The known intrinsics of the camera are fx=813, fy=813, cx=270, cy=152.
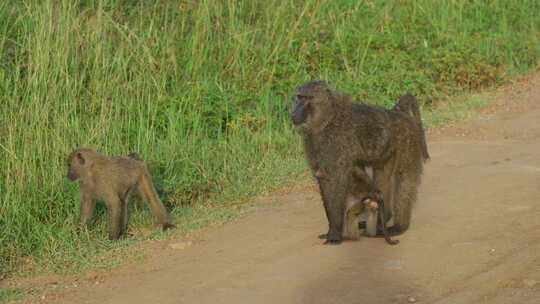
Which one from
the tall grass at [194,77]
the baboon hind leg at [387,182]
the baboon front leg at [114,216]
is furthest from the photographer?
the tall grass at [194,77]

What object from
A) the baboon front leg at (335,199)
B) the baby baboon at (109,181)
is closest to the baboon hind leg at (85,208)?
the baby baboon at (109,181)

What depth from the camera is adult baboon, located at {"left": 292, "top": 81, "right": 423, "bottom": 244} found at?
5.27 m

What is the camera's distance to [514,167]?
6.38 m

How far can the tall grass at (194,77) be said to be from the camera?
22.5ft

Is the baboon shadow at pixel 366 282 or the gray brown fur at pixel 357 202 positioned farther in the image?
the gray brown fur at pixel 357 202

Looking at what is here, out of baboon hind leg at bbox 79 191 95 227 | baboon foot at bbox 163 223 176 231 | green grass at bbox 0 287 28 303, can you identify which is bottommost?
green grass at bbox 0 287 28 303

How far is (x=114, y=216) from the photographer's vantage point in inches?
254

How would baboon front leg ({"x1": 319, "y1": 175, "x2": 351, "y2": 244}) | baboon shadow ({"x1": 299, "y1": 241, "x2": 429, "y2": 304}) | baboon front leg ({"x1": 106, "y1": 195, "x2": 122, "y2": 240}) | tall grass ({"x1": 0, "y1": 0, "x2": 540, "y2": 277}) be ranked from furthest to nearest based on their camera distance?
tall grass ({"x1": 0, "y1": 0, "x2": 540, "y2": 277})
baboon front leg ({"x1": 106, "y1": 195, "x2": 122, "y2": 240})
baboon front leg ({"x1": 319, "y1": 175, "x2": 351, "y2": 244})
baboon shadow ({"x1": 299, "y1": 241, "x2": 429, "y2": 304})

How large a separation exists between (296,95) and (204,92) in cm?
309

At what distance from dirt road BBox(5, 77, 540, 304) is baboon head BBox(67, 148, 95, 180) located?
3.49ft

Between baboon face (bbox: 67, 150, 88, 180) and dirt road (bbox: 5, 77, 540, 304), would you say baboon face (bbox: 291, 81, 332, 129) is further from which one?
baboon face (bbox: 67, 150, 88, 180)

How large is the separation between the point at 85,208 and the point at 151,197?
1.78 feet

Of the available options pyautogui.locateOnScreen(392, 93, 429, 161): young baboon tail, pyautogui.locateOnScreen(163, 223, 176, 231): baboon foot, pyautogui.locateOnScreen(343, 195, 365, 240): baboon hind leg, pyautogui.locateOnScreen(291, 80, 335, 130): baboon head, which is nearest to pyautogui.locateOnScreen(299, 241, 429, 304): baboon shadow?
pyautogui.locateOnScreen(343, 195, 365, 240): baboon hind leg

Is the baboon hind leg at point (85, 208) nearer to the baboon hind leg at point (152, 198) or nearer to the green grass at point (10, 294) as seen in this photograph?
the baboon hind leg at point (152, 198)
